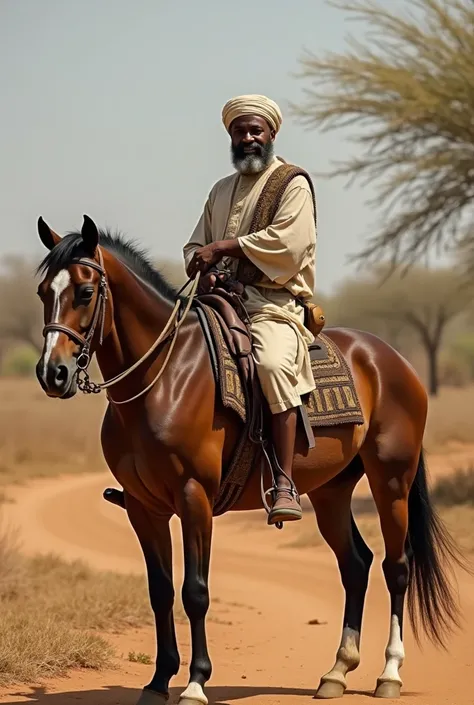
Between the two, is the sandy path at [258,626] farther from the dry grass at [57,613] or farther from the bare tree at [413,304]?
the bare tree at [413,304]

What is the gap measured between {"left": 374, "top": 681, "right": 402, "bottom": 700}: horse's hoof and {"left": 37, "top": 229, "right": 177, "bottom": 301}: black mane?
8.40 ft

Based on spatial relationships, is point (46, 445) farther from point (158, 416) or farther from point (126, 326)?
point (158, 416)

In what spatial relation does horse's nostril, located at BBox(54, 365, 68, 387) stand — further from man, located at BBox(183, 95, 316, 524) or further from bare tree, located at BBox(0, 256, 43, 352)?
bare tree, located at BBox(0, 256, 43, 352)

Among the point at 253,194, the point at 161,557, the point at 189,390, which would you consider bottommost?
the point at 161,557

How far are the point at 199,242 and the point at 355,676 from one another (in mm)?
3071

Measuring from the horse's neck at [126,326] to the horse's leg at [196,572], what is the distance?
72cm

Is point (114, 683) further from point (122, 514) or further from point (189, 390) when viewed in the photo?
point (122, 514)

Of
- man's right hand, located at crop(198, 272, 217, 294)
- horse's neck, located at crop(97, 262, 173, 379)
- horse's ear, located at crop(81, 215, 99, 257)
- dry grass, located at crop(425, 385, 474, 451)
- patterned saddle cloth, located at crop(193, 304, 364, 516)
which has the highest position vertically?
horse's ear, located at crop(81, 215, 99, 257)

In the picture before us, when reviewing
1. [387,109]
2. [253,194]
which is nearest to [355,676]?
[253,194]

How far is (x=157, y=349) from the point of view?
19.9 ft

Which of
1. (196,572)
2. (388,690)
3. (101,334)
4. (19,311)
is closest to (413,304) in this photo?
(19,311)

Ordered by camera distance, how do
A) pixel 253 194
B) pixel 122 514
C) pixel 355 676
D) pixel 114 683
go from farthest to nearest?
pixel 122 514 < pixel 355 676 < pixel 114 683 < pixel 253 194

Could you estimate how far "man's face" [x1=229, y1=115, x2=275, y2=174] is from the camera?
639 centimetres

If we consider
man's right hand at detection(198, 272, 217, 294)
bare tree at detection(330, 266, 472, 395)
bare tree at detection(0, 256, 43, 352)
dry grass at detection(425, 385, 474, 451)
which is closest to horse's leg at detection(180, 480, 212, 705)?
man's right hand at detection(198, 272, 217, 294)
